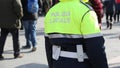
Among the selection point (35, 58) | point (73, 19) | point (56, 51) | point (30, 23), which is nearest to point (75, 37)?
point (73, 19)

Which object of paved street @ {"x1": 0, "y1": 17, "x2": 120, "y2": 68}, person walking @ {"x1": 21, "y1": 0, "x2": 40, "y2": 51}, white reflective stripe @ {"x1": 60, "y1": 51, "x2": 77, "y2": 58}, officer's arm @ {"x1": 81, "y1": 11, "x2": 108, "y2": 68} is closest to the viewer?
officer's arm @ {"x1": 81, "y1": 11, "x2": 108, "y2": 68}

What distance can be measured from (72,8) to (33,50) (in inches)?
287

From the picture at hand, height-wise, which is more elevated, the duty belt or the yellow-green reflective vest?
the yellow-green reflective vest

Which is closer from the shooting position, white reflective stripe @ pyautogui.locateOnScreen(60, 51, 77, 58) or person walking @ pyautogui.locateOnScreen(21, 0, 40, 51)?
white reflective stripe @ pyautogui.locateOnScreen(60, 51, 77, 58)

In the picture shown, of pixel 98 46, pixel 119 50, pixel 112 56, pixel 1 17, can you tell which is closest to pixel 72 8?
pixel 98 46

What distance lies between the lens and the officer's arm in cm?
307

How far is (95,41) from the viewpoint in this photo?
3086 mm

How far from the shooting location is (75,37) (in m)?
3.15

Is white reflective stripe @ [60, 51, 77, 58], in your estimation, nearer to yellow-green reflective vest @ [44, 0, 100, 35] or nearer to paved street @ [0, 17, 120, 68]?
yellow-green reflective vest @ [44, 0, 100, 35]

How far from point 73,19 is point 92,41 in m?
0.24

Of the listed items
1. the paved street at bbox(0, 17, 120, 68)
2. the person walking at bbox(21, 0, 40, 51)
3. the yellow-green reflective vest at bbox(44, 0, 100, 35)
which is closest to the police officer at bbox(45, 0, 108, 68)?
the yellow-green reflective vest at bbox(44, 0, 100, 35)

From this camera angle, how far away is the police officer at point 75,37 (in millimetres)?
3082

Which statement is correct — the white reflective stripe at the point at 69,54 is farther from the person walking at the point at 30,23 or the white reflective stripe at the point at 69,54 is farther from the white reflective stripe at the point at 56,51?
the person walking at the point at 30,23

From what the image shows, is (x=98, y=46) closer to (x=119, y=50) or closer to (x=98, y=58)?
(x=98, y=58)
